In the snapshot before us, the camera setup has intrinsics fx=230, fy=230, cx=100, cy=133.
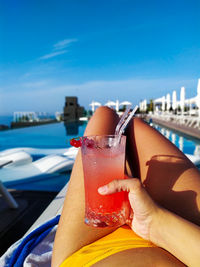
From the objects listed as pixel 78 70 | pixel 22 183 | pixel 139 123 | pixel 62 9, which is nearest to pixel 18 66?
pixel 78 70

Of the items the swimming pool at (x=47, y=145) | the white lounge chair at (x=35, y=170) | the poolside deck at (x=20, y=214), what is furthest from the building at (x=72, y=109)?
the poolside deck at (x=20, y=214)

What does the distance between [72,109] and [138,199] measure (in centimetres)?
3062

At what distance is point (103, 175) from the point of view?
74 centimetres

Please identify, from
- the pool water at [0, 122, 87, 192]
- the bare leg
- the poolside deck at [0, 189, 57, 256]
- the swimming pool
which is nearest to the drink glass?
the bare leg

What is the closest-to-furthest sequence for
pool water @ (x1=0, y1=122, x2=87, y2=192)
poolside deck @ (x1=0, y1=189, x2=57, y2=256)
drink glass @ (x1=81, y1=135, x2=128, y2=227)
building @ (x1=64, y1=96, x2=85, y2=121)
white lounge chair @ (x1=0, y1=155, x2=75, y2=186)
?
drink glass @ (x1=81, y1=135, x2=128, y2=227) < poolside deck @ (x1=0, y1=189, x2=57, y2=256) < pool water @ (x1=0, y1=122, x2=87, y2=192) < white lounge chair @ (x1=0, y1=155, x2=75, y2=186) < building @ (x1=64, y1=96, x2=85, y2=121)

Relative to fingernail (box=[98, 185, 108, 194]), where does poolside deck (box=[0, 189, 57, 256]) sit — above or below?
below

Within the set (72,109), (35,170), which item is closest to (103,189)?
(35,170)

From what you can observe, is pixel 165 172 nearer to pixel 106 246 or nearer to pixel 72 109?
pixel 106 246

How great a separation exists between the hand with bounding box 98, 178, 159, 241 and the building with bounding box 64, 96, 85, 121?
28.8m

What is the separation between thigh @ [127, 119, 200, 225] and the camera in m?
0.94

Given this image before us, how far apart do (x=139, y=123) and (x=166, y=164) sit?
1.16ft

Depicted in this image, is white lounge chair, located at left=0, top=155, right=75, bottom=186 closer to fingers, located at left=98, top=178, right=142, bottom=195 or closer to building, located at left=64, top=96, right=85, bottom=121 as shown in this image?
fingers, located at left=98, top=178, right=142, bottom=195

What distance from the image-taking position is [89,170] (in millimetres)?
770

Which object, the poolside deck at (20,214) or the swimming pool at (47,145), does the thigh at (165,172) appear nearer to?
the swimming pool at (47,145)
